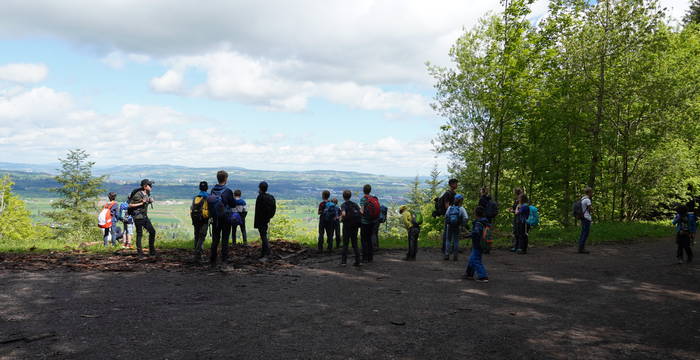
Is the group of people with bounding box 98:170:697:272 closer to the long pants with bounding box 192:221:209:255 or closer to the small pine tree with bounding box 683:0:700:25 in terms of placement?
the long pants with bounding box 192:221:209:255

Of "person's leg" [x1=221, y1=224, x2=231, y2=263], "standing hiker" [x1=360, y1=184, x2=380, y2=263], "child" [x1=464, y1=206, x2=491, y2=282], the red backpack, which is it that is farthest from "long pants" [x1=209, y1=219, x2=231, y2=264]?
"child" [x1=464, y1=206, x2=491, y2=282]

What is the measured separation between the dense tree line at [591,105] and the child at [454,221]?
30.5ft

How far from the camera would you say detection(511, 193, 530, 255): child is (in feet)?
46.4

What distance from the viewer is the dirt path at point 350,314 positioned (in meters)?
5.22

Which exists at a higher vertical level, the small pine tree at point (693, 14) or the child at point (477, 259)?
the small pine tree at point (693, 14)

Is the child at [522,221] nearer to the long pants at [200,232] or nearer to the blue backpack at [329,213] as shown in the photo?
the blue backpack at [329,213]

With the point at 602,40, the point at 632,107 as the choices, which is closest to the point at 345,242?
the point at 602,40

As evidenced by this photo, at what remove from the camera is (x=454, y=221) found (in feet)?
40.5

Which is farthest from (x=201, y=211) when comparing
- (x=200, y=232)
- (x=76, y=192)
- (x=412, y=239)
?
(x=76, y=192)

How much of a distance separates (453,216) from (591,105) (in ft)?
54.6

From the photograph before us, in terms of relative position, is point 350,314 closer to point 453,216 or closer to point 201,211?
point 201,211

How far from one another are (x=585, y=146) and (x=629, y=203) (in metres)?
8.41

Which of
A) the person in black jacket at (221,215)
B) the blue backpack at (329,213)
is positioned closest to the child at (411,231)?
the blue backpack at (329,213)

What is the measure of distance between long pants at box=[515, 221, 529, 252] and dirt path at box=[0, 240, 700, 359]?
299 cm
